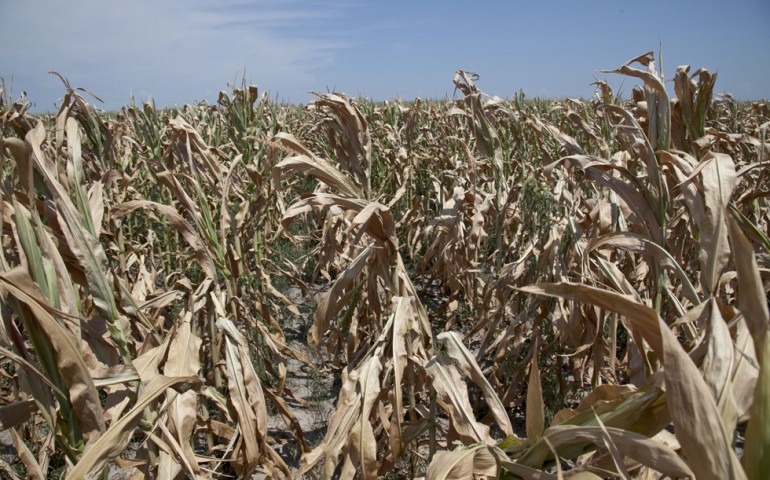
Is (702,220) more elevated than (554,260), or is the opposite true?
(702,220)

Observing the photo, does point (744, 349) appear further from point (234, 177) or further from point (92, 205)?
point (234, 177)

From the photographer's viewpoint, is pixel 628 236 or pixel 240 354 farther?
pixel 240 354

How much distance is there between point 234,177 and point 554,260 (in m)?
2.10

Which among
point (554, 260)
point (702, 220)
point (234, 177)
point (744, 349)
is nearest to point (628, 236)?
point (702, 220)

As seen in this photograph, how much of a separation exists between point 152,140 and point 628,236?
14.0ft

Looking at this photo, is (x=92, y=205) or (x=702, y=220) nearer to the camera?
(x=702, y=220)

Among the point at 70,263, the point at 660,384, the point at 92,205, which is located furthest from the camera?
the point at 92,205

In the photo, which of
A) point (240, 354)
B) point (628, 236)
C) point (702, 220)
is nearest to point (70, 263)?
point (240, 354)

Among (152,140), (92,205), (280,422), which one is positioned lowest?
(280,422)

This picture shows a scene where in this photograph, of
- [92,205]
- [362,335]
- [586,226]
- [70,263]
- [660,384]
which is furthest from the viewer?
[362,335]

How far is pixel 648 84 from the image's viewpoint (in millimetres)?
1780

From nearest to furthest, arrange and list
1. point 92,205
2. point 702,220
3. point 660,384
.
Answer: point 660,384 < point 702,220 < point 92,205

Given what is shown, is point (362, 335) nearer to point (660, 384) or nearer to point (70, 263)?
point (70, 263)

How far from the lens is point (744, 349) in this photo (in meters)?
0.85
